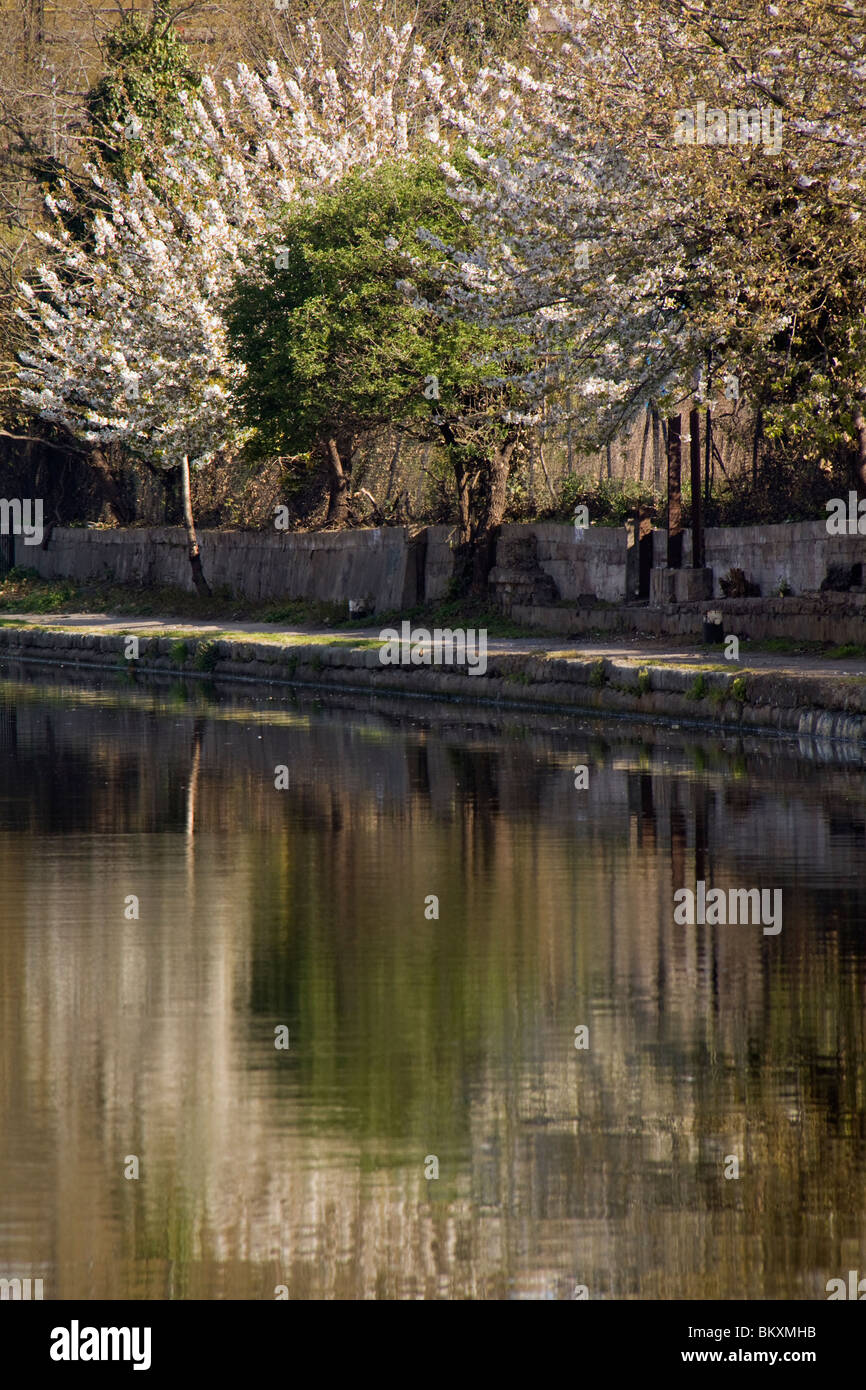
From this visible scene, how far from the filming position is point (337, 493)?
3575 cm

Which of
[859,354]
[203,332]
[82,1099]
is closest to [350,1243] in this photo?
[82,1099]

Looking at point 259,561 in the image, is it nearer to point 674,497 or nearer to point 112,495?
point 112,495

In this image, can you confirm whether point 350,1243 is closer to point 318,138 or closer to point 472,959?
point 472,959

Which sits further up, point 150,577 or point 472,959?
point 150,577

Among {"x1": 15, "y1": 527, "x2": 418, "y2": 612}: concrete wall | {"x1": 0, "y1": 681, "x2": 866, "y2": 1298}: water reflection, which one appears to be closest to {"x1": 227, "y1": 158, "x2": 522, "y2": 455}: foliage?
{"x1": 15, "y1": 527, "x2": 418, "y2": 612}: concrete wall

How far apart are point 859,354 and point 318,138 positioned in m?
19.8

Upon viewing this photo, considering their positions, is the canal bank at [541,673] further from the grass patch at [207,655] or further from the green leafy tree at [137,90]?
the green leafy tree at [137,90]

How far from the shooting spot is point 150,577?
41656 millimetres

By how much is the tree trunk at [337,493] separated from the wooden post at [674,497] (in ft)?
34.5

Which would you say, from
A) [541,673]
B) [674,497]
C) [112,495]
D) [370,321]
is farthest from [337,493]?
[541,673]

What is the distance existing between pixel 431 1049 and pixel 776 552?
1826 cm

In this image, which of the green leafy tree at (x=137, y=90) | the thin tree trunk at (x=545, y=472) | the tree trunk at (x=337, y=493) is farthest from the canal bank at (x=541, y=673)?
the green leafy tree at (x=137, y=90)

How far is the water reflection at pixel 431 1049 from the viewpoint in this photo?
5016 mm

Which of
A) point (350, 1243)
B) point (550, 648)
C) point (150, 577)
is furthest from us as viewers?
point (150, 577)
